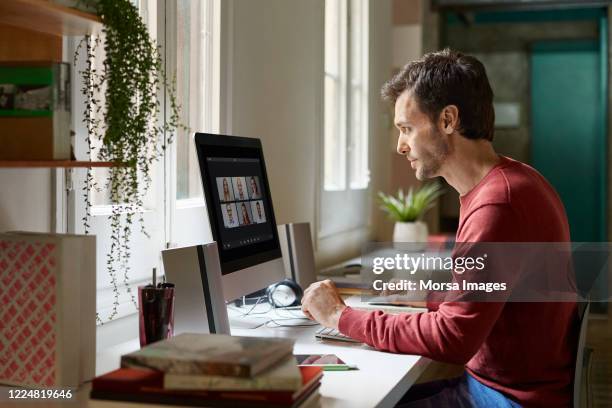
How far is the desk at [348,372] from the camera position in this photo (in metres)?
1.51

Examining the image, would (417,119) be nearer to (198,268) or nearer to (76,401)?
(198,268)

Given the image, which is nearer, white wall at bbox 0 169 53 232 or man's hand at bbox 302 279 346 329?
white wall at bbox 0 169 53 232

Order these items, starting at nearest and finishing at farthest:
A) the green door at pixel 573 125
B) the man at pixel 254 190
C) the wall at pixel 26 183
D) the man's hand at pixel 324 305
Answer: the wall at pixel 26 183 → the man's hand at pixel 324 305 → the man at pixel 254 190 → the green door at pixel 573 125

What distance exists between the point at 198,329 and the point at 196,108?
980mm

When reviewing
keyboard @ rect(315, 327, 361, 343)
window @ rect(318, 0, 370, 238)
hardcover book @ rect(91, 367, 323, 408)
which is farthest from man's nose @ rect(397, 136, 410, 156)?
window @ rect(318, 0, 370, 238)

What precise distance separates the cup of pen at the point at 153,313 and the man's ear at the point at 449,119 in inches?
33.5

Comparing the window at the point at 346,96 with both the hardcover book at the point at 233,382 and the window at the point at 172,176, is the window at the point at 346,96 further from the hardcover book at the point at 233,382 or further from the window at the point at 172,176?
the hardcover book at the point at 233,382

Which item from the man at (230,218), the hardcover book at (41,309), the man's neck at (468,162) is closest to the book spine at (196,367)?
the hardcover book at (41,309)

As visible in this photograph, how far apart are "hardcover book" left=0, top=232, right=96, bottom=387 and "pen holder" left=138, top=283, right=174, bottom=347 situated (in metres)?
0.14

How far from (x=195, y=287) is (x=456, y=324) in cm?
60

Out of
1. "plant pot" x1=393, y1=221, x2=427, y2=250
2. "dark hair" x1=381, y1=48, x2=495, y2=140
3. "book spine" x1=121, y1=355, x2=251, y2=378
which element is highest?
"dark hair" x1=381, y1=48, x2=495, y2=140

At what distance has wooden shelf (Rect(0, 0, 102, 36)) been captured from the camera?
144 cm

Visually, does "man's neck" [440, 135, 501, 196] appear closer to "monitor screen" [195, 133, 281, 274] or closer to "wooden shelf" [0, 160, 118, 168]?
"monitor screen" [195, 133, 281, 274]

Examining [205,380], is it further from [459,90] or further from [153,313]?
[459,90]
